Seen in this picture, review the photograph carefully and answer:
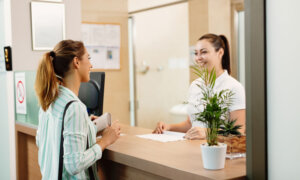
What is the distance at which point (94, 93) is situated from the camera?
97.5 inches

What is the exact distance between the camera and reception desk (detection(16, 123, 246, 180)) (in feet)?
4.71

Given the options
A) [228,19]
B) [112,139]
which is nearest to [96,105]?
[112,139]

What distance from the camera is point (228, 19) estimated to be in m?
4.15

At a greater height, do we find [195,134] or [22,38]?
[22,38]

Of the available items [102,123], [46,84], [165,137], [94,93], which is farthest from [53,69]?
[165,137]

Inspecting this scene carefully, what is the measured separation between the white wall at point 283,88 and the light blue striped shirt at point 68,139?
84 cm

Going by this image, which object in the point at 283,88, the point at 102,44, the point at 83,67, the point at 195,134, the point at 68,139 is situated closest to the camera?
the point at 283,88

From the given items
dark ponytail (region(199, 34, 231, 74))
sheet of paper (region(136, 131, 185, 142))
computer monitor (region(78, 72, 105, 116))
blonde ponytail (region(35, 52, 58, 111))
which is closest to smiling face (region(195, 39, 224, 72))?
dark ponytail (region(199, 34, 231, 74))

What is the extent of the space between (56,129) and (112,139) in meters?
0.33

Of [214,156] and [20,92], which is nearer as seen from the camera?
[214,156]

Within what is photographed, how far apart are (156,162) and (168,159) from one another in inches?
3.0

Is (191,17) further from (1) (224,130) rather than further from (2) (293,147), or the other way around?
(2) (293,147)

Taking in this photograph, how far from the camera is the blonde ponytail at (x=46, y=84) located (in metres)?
1.83

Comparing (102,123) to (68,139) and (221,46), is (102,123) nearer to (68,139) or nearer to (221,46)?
(68,139)
